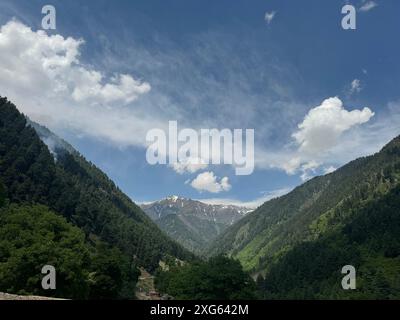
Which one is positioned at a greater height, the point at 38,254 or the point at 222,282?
the point at 38,254

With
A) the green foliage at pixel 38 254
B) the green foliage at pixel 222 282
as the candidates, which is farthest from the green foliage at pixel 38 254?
the green foliage at pixel 222 282

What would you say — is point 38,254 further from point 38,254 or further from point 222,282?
point 222,282

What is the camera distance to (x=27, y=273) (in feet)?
201

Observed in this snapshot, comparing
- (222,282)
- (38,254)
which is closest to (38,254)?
(38,254)

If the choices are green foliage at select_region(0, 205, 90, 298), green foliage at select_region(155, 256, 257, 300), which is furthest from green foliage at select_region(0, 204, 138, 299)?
green foliage at select_region(155, 256, 257, 300)

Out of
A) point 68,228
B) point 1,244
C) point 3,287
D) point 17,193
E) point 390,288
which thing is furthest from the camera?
point 390,288

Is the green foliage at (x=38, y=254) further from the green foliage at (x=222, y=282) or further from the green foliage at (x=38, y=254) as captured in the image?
the green foliage at (x=222, y=282)

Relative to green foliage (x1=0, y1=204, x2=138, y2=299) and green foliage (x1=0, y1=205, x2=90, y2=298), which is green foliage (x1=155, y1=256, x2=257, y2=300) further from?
green foliage (x1=0, y1=205, x2=90, y2=298)

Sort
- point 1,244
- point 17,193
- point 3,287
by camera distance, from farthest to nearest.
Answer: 1. point 17,193
2. point 1,244
3. point 3,287

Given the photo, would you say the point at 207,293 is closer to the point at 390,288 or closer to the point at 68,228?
the point at 68,228
